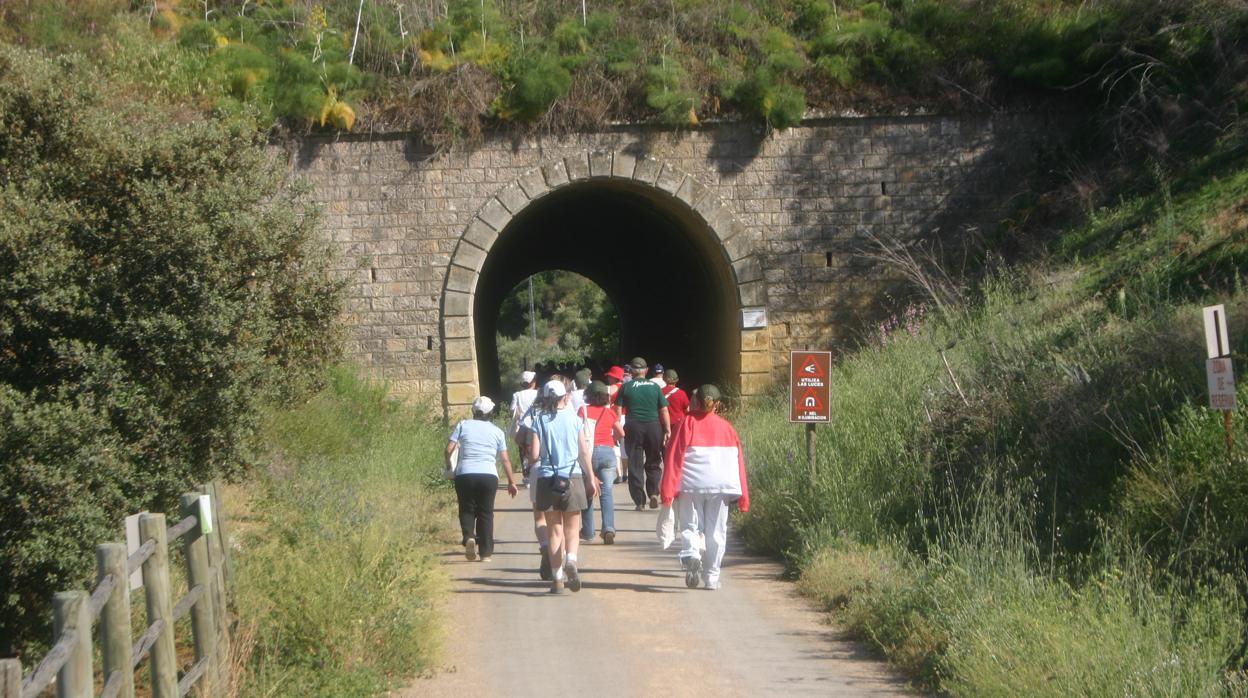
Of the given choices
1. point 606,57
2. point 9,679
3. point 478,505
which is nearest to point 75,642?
point 9,679

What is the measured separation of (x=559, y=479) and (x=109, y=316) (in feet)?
10.7

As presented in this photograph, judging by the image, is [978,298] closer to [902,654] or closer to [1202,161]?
[1202,161]

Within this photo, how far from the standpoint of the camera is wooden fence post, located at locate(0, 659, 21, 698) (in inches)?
132

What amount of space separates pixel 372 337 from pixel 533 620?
9712 mm

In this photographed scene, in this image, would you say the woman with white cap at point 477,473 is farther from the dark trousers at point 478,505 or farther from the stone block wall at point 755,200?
the stone block wall at point 755,200

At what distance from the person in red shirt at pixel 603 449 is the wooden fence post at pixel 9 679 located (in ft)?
24.9

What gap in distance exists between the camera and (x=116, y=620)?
491 centimetres

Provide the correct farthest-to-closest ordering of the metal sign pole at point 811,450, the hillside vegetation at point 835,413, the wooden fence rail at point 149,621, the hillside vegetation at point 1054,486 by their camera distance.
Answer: the metal sign pole at point 811,450
the hillside vegetation at point 835,413
the hillside vegetation at point 1054,486
the wooden fence rail at point 149,621

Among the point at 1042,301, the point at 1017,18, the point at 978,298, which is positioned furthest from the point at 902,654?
the point at 1017,18

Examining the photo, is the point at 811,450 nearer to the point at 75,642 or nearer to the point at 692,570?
the point at 692,570

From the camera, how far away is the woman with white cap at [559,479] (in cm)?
896

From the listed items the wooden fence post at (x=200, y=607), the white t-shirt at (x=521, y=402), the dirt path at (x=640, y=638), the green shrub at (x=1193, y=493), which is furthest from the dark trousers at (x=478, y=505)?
the green shrub at (x=1193, y=493)

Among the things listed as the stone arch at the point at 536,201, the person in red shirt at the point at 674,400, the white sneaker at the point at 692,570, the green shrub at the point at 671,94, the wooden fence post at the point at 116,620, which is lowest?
the white sneaker at the point at 692,570

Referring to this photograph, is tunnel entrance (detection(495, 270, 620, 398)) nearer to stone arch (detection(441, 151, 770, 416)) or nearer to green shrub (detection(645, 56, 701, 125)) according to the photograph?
stone arch (detection(441, 151, 770, 416))
